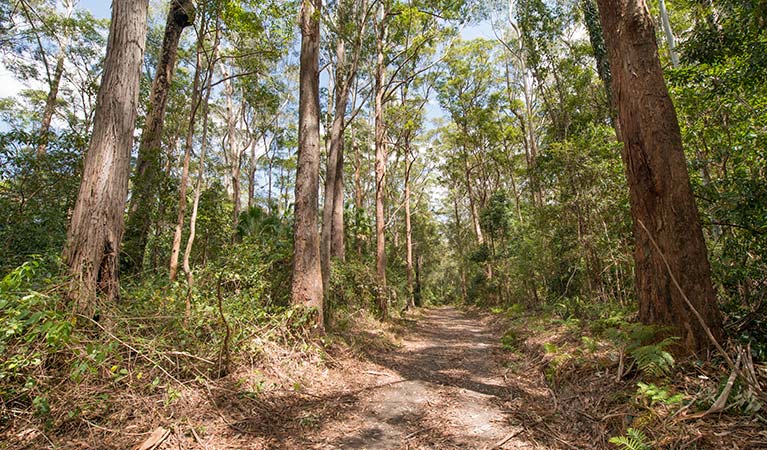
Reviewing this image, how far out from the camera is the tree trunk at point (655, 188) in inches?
121

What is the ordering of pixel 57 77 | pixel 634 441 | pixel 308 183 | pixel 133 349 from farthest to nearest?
pixel 57 77 → pixel 308 183 → pixel 133 349 → pixel 634 441

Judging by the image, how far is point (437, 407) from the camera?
12.2ft

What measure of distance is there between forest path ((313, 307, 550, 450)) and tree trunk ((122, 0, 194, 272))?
557 cm

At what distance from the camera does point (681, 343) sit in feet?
9.90

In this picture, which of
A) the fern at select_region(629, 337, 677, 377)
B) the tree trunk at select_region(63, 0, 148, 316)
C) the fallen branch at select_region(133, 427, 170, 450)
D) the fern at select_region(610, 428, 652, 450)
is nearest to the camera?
the fern at select_region(610, 428, 652, 450)

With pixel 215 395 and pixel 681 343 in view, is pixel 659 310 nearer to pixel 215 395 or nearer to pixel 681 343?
pixel 681 343

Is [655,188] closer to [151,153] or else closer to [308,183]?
[308,183]

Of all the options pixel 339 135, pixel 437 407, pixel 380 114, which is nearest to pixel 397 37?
pixel 380 114

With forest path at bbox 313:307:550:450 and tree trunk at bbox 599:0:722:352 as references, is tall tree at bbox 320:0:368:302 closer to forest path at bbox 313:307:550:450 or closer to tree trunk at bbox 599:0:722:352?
forest path at bbox 313:307:550:450

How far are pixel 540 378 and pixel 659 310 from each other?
73.4 inches

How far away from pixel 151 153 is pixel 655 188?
347 inches

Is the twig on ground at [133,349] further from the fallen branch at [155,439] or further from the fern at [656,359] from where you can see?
the fern at [656,359]

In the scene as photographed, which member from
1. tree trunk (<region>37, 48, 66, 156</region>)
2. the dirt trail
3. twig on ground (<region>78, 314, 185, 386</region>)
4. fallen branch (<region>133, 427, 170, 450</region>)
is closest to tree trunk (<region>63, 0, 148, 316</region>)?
twig on ground (<region>78, 314, 185, 386</region>)

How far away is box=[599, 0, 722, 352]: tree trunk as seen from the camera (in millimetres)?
3082
